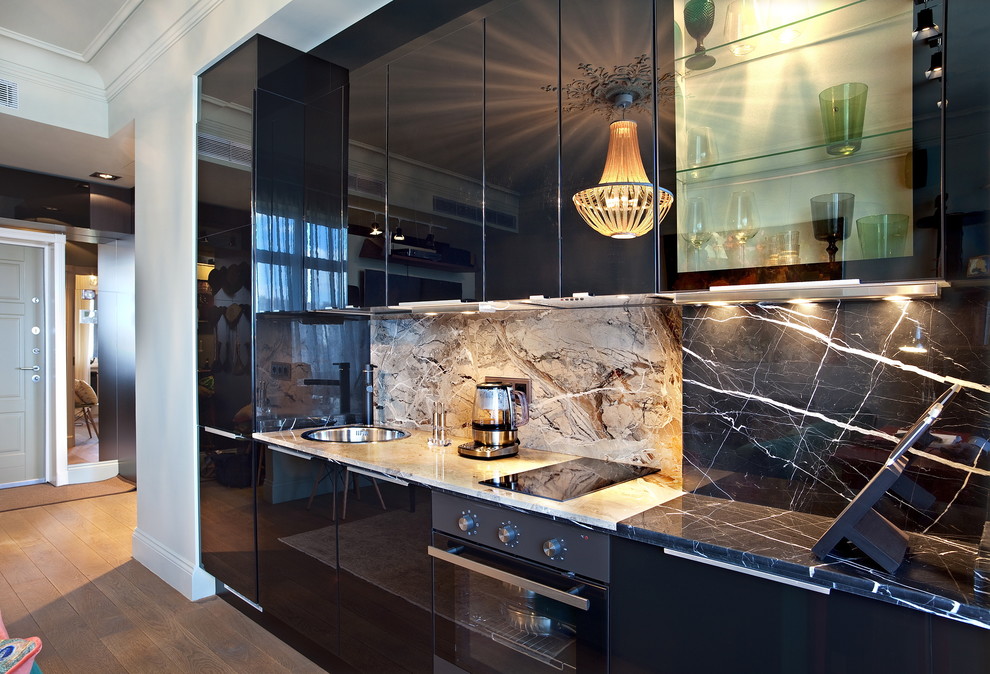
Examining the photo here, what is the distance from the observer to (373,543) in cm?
219

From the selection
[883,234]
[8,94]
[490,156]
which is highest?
[8,94]

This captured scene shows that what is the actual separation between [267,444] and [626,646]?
188 cm

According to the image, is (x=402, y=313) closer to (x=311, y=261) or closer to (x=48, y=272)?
(x=311, y=261)

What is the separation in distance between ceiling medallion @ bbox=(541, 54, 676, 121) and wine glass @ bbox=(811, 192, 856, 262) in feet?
1.62

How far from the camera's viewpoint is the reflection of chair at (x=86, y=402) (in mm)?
5953

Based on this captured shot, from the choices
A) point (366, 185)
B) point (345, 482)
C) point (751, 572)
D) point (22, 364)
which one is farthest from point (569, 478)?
point (22, 364)

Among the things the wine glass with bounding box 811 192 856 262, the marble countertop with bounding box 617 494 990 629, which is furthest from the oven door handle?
the wine glass with bounding box 811 192 856 262

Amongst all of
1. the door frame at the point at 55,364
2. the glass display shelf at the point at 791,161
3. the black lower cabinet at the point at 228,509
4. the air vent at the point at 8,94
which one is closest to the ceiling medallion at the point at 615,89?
the glass display shelf at the point at 791,161

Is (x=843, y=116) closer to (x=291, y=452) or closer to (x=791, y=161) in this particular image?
(x=791, y=161)

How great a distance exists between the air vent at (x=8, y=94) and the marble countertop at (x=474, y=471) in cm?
276

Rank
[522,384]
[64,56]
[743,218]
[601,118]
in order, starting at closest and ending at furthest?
[743,218] → [601,118] → [522,384] → [64,56]

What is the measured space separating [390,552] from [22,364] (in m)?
5.40

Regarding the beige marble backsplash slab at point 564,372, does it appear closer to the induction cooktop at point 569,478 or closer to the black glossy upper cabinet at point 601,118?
the induction cooktop at point 569,478

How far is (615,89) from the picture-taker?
5.77 ft
